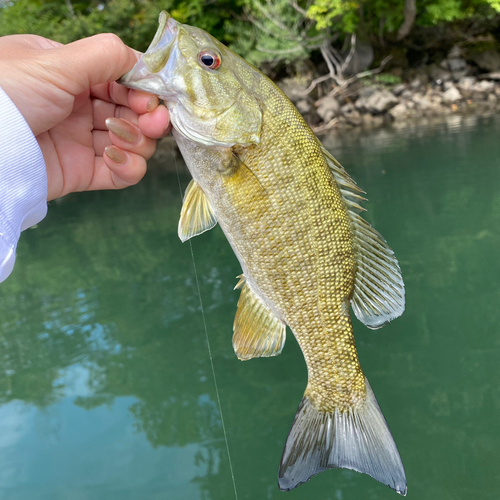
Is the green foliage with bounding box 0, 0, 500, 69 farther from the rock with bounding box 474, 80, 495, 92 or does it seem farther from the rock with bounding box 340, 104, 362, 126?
the rock with bounding box 340, 104, 362, 126

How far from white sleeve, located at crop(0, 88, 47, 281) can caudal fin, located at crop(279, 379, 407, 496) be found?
1.32 metres

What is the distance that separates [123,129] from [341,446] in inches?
63.7

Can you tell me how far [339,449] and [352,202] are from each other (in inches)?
40.3

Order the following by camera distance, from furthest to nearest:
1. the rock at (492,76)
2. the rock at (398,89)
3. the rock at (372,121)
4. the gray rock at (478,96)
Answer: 1. the rock at (398,89)
2. the rock at (492,76)
3. the gray rock at (478,96)
4. the rock at (372,121)

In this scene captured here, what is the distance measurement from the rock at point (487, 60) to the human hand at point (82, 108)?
1906cm

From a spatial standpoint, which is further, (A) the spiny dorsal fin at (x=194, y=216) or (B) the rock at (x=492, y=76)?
(B) the rock at (x=492, y=76)

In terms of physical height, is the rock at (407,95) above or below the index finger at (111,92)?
below

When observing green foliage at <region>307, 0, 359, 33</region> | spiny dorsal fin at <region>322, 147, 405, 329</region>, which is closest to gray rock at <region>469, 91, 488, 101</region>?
green foliage at <region>307, 0, 359, 33</region>

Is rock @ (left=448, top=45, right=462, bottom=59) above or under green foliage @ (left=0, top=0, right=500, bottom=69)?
under

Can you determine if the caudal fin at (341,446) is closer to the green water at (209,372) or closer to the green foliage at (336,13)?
the green water at (209,372)

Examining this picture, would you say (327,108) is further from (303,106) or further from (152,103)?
(152,103)

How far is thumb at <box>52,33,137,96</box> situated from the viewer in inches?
67.3

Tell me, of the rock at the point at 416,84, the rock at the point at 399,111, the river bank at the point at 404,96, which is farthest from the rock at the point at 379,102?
the rock at the point at 416,84

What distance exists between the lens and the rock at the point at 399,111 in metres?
15.6
